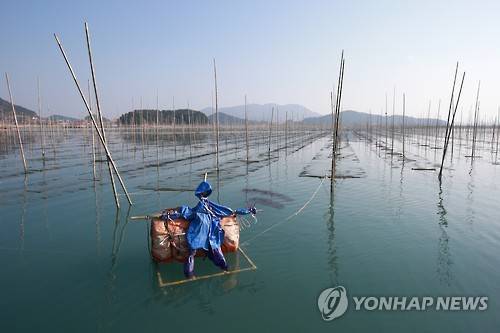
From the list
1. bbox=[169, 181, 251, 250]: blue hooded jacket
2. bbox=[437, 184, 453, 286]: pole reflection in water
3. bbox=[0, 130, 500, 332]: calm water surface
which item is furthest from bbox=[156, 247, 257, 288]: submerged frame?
bbox=[437, 184, 453, 286]: pole reflection in water

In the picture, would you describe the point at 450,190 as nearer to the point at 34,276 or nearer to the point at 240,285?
the point at 240,285

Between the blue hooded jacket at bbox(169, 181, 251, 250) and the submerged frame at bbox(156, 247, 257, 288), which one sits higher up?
the blue hooded jacket at bbox(169, 181, 251, 250)

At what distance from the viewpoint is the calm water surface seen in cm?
586

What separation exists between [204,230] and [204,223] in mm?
158

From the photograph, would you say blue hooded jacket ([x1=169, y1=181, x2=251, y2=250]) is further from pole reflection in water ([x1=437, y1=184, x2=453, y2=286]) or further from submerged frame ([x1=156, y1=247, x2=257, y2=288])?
pole reflection in water ([x1=437, y1=184, x2=453, y2=286])

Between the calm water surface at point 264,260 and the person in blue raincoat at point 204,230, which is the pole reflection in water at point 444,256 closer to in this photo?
the calm water surface at point 264,260

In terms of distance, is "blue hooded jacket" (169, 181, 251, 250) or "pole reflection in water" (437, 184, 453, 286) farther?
"pole reflection in water" (437, 184, 453, 286)

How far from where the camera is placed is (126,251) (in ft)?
28.5

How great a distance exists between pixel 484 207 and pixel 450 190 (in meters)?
3.23

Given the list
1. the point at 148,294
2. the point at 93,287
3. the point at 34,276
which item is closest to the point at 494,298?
the point at 148,294

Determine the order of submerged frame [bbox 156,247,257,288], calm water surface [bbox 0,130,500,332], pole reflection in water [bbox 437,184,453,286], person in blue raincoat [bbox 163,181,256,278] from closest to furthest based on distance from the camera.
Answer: calm water surface [bbox 0,130,500,332] → submerged frame [bbox 156,247,257,288] → person in blue raincoat [bbox 163,181,256,278] → pole reflection in water [bbox 437,184,453,286]

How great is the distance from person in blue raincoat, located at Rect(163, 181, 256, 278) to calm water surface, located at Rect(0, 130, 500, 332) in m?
0.46

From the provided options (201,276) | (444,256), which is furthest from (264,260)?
(444,256)

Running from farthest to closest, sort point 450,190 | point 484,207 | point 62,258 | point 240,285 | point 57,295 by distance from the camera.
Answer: point 450,190, point 484,207, point 62,258, point 240,285, point 57,295
